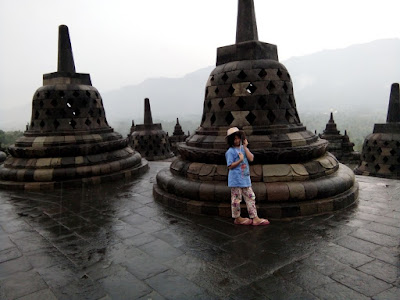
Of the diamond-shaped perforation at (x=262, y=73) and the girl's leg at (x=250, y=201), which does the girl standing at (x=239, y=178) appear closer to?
the girl's leg at (x=250, y=201)

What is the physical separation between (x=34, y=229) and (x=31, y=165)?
3458mm

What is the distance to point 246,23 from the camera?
6.25 metres

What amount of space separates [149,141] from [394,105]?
1319 cm

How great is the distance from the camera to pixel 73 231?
4.66m

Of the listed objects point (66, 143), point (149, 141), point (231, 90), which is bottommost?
point (149, 141)

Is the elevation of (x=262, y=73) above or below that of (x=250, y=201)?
above

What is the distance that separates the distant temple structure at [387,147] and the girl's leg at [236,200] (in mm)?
11685

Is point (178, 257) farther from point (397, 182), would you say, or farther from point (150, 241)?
point (397, 182)

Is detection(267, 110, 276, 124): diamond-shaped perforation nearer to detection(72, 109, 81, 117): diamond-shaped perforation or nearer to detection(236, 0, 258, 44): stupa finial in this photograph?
detection(236, 0, 258, 44): stupa finial

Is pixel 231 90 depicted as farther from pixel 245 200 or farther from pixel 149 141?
pixel 149 141

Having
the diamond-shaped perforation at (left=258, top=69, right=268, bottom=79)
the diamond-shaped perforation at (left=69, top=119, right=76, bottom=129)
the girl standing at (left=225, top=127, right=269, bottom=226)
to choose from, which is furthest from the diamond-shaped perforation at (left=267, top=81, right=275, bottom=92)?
the diamond-shaped perforation at (left=69, top=119, right=76, bottom=129)

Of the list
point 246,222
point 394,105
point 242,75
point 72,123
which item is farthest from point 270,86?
point 394,105

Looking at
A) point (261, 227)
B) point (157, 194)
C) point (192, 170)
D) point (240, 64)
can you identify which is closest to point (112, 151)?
point (157, 194)

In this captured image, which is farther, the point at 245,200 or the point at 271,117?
the point at 271,117
